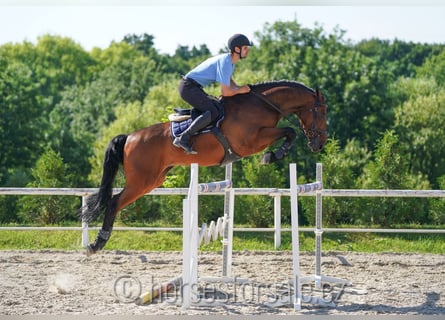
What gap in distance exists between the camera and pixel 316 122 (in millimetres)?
6656

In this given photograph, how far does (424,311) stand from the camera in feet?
19.1

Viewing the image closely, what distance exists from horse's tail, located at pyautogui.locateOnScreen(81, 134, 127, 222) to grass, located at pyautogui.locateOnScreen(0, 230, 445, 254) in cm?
286

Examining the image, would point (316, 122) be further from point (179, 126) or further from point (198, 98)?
point (179, 126)

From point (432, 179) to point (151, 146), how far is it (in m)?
11.8

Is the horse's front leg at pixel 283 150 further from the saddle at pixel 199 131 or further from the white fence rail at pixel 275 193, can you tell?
the white fence rail at pixel 275 193

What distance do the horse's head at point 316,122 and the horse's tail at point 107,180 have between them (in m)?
1.90

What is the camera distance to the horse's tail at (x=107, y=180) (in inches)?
282

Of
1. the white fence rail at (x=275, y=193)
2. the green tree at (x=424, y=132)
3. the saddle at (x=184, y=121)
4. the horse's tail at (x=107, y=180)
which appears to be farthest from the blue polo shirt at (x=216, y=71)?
the green tree at (x=424, y=132)

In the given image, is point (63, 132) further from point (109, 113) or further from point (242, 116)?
point (242, 116)

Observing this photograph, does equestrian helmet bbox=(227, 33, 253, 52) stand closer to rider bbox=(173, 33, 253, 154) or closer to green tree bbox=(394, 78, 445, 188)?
rider bbox=(173, 33, 253, 154)

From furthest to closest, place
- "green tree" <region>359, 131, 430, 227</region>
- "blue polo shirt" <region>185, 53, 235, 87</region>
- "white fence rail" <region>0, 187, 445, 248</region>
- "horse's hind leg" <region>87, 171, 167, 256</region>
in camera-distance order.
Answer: "green tree" <region>359, 131, 430, 227</region>, "white fence rail" <region>0, 187, 445, 248</region>, "horse's hind leg" <region>87, 171, 167, 256</region>, "blue polo shirt" <region>185, 53, 235, 87</region>

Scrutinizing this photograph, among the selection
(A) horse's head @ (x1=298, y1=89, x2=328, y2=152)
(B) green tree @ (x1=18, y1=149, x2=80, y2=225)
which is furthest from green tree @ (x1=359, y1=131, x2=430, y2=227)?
(A) horse's head @ (x1=298, y1=89, x2=328, y2=152)

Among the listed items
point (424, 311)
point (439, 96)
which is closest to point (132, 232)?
point (424, 311)

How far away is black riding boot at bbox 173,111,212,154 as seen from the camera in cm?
640
